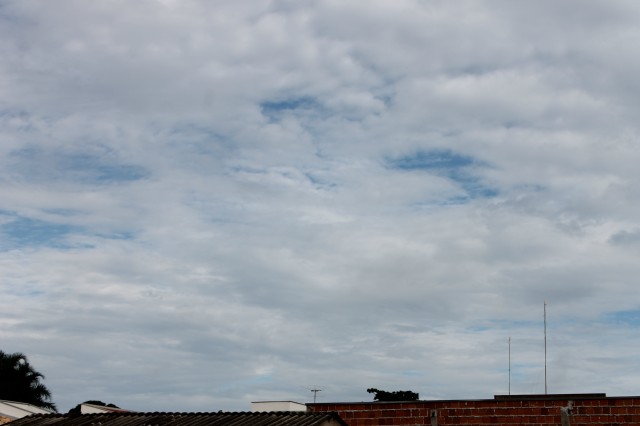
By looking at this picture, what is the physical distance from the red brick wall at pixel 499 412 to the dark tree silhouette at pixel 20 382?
108ft

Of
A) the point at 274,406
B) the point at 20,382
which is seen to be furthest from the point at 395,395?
the point at 274,406

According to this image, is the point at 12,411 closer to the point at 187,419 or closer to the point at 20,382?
the point at 187,419

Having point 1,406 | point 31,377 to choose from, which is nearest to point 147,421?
point 1,406

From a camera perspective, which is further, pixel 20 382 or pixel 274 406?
pixel 20 382

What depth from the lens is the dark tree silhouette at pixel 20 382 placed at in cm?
5356

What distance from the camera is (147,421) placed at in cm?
2652

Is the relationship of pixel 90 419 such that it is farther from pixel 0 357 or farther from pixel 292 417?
pixel 0 357

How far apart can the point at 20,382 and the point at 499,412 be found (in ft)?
125

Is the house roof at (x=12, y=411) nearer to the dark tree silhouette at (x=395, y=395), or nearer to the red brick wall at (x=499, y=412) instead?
the red brick wall at (x=499, y=412)

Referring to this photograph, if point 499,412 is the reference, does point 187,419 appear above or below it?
below

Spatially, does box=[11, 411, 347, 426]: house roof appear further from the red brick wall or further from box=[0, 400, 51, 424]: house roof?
box=[0, 400, 51, 424]: house roof

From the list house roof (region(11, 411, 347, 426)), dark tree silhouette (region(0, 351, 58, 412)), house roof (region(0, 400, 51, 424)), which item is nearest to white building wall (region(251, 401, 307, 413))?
house roof (region(11, 411, 347, 426))

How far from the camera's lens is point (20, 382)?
5428cm

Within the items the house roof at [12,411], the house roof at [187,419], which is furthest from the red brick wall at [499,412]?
the house roof at [12,411]
